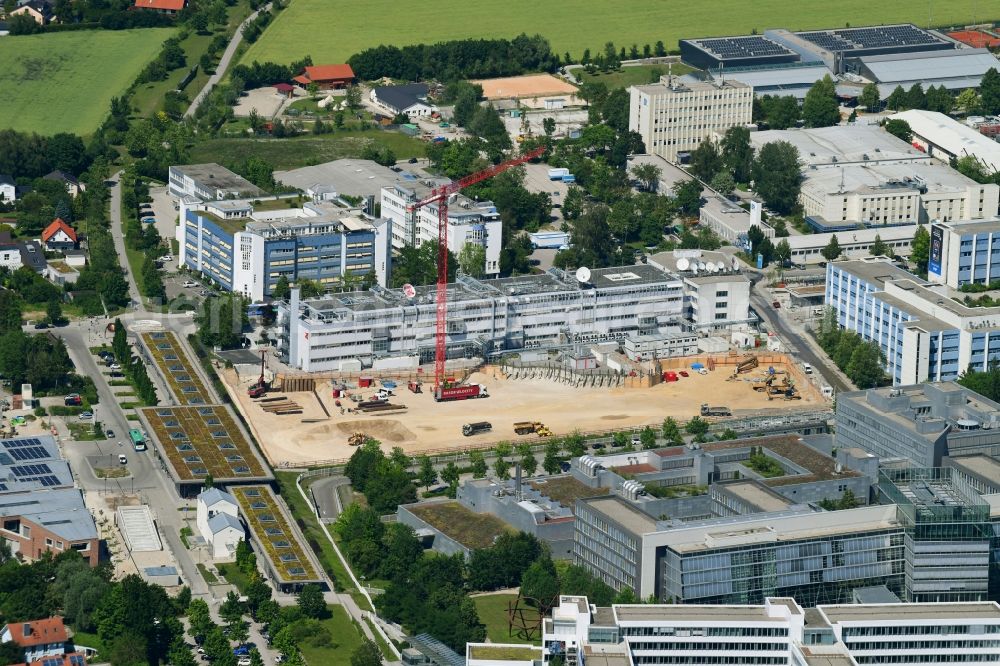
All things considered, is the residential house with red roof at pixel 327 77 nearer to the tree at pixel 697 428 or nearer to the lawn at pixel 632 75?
the lawn at pixel 632 75

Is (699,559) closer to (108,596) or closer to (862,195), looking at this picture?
(108,596)

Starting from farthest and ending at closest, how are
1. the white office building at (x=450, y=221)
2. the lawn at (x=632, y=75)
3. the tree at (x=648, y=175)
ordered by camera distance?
the lawn at (x=632, y=75), the tree at (x=648, y=175), the white office building at (x=450, y=221)

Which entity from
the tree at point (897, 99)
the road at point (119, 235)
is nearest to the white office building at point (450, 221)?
the road at point (119, 235)

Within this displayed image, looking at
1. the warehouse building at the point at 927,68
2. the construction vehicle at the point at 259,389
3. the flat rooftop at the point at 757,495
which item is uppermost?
the warehouse building at the point at 927,68

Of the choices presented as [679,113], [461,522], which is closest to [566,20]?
[679,113]

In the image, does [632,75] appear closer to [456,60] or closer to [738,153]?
[456,60]

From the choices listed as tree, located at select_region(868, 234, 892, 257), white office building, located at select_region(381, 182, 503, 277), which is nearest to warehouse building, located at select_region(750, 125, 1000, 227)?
tree, located at select_region(868, 234, 892, 257)
